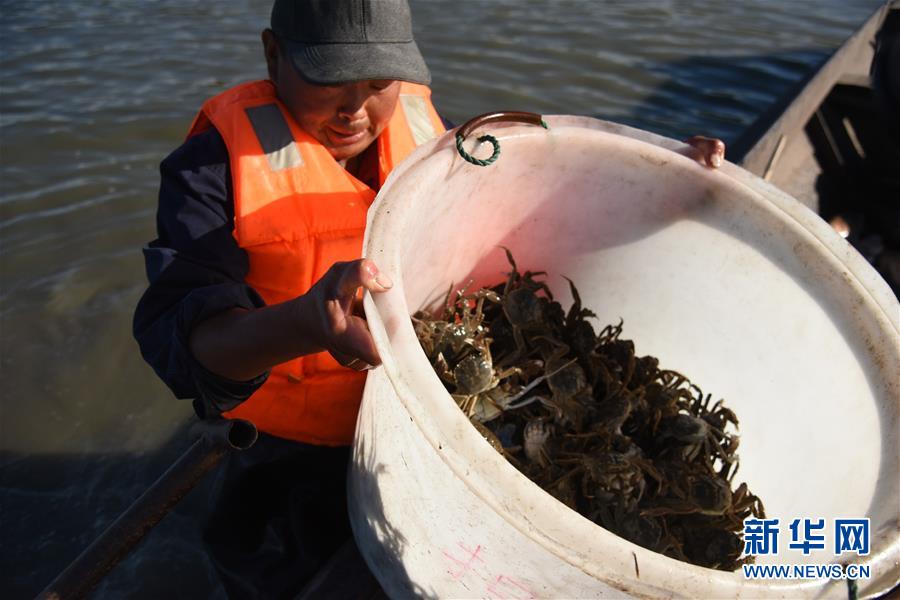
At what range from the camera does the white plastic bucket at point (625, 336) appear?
105 cm

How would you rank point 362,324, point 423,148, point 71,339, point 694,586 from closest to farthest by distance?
1. point 694,586
2. point 362,324
3. point 423,148
4. point 71,339

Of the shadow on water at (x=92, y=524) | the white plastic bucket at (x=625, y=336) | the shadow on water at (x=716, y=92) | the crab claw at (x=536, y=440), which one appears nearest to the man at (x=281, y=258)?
the white plastic bucket at (x=625, y=336)

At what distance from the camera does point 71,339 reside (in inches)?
146

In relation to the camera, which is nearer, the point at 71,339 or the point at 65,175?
the point at 71,339

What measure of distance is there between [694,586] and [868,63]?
555cm

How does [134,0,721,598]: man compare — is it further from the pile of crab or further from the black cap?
the pile of crab

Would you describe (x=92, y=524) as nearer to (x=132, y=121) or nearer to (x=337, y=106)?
(x=337, y=106)

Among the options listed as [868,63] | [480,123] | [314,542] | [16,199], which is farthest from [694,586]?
[868,63]

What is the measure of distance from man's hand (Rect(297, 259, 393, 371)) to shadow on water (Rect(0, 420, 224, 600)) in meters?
2.17

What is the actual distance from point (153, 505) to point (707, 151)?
146 centimetres

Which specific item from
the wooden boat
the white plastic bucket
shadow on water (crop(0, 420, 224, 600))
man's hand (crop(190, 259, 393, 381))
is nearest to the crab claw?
the white plastic bucket

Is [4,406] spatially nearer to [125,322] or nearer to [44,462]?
[44,462]

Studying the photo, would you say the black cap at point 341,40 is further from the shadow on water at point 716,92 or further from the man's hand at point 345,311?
the shadow on water at point 716,92

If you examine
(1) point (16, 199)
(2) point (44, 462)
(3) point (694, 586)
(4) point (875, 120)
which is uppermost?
(3) point (694, 586)
